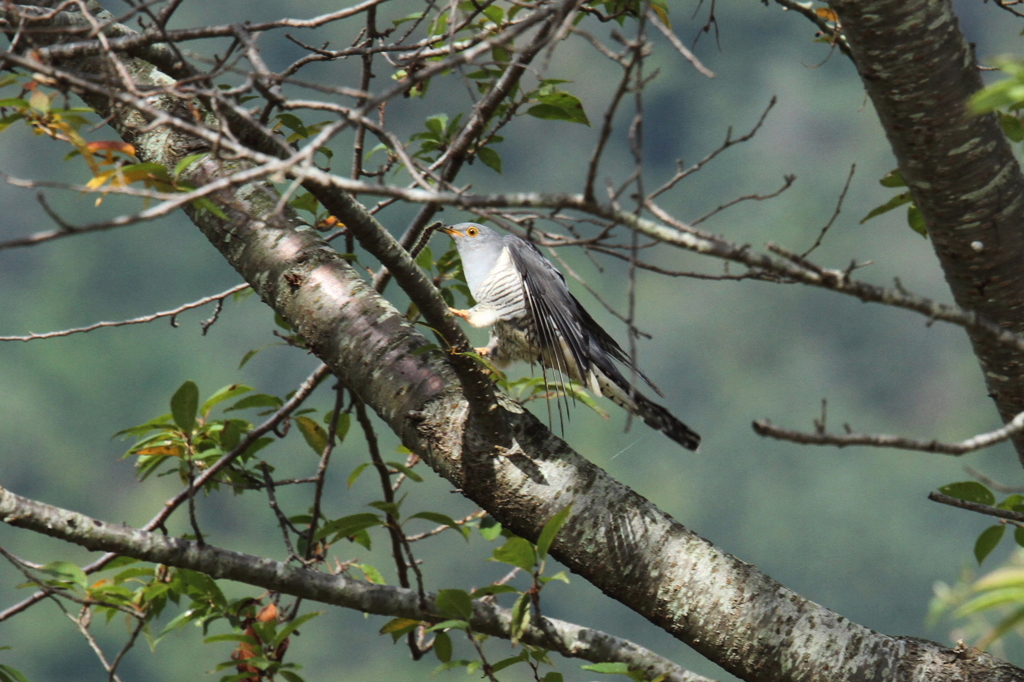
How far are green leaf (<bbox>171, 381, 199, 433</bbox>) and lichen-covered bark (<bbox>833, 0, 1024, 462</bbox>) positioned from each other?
0.95 meters

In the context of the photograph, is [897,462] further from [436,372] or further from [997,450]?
[436,372]

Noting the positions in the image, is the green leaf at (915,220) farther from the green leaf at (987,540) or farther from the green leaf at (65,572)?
the green leaf at (65,572)

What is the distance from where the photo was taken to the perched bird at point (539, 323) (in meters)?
1.32

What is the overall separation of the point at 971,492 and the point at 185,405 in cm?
101

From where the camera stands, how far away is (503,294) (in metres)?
1.45

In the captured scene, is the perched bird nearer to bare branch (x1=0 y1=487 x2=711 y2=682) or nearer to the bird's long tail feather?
the bird's long tail feather

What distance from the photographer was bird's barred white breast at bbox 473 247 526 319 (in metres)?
1.44

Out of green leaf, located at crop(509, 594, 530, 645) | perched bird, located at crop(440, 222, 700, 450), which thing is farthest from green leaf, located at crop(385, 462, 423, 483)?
green leaf, located at crop(509, 594, 530, 645)

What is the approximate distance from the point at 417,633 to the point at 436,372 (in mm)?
573

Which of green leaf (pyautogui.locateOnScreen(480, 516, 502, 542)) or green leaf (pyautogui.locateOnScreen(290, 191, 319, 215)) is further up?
green leaf (pyautogui.locateOnScreen(290, 191, 319, 215))

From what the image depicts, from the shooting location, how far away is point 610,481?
1.02m

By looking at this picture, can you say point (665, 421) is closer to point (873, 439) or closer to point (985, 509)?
point (985, 509)

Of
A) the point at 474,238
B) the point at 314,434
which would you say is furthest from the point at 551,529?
the point at 474,238

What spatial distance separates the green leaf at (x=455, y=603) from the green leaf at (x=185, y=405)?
473 mm
